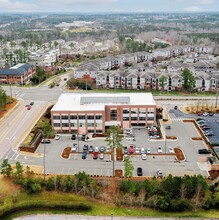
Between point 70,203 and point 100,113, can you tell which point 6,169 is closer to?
point 70,203

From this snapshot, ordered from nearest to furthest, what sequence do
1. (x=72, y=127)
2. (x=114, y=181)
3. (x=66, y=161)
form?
(x=114, y=181)
(x=66, y=161)
(x=72, y=127)

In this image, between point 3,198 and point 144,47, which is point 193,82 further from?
point 144,47

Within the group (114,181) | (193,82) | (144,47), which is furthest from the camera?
(144,47)

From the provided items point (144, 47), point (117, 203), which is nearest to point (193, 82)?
point (117, 203)

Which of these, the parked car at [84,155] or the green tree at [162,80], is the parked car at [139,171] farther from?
the green tree at [162,80]

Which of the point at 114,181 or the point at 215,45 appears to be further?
the point at 215,45

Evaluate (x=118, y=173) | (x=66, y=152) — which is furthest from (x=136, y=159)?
(x=66, y=152)
